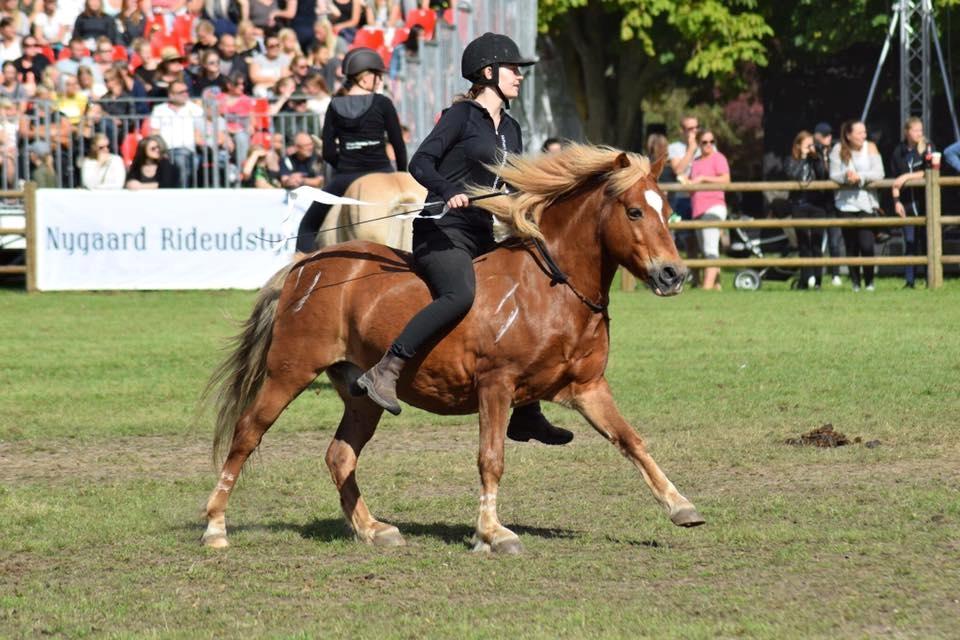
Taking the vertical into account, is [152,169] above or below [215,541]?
above

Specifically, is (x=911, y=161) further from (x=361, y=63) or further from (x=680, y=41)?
(x=680, y=41)

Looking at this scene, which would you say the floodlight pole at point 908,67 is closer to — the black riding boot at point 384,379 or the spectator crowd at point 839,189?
the spectator crowd at point 839,189

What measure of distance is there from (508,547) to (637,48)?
30407mm

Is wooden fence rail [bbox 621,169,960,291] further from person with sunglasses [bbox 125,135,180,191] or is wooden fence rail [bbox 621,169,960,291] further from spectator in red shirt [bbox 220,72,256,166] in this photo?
person with sunglasses [bbox 125,135,180,191]

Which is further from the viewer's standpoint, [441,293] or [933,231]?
[933,231]

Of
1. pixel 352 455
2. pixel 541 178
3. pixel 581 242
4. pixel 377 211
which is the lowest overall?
pixel 352 455

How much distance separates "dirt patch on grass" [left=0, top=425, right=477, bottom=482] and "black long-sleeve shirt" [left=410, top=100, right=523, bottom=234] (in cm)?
266

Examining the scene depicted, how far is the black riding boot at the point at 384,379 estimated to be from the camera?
25.0 ft

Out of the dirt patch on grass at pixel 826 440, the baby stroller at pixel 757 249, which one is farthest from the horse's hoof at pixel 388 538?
the baby stroller at pixel 757 249

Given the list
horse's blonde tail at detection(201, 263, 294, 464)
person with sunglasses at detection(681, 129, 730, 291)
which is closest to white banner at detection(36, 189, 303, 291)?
person with sunglasses at detection(681, 129, 730, 291)

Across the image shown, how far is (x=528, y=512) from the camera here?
28.0ft

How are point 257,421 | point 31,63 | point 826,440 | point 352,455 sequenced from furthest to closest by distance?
1. point 31,63
2. point 826,440
3. point 352,455
4. point 257,421

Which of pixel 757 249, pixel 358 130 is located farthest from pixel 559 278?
pixel 757 249

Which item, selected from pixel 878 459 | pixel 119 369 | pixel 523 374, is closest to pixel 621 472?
pixel 878 459
